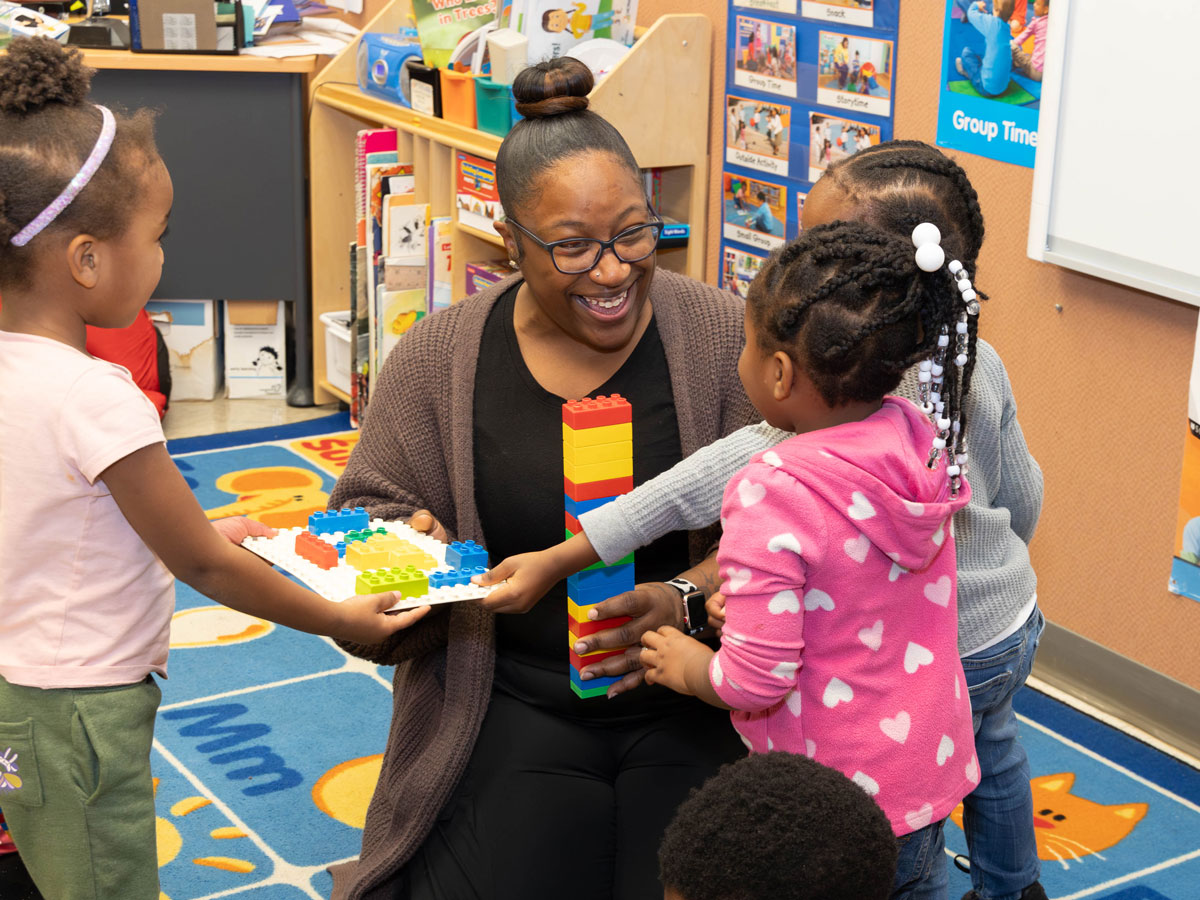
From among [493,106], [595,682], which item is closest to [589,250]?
[595,682]

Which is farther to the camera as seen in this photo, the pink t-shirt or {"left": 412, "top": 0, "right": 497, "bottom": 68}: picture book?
{"left": 412, "top": 0, "right": 497, "bottom": 68}: picture book

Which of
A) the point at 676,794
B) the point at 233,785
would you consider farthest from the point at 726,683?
the point at 233,785

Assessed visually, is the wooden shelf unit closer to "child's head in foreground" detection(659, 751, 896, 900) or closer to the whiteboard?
the whiteboard

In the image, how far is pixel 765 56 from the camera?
3.33 metres

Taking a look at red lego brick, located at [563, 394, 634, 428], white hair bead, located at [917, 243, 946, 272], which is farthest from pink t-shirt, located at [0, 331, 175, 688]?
white hair bead, located at [917, 243, 946, 272]

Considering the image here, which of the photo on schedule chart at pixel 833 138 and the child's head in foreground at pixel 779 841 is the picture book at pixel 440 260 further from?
the child's head in foreground at pixel 779 841

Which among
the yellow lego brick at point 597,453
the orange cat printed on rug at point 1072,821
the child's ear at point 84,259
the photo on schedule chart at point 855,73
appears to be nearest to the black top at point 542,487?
the yellow lego brick at point 597,453

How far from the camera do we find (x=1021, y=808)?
6.22 feet

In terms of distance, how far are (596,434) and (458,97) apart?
7.56ft

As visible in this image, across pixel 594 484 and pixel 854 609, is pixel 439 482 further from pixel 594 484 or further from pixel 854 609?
pixel 854 609

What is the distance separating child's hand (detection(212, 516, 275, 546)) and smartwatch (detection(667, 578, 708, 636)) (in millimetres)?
510

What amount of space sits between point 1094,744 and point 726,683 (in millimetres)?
1694

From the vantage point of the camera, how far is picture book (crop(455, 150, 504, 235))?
3531 millimetres

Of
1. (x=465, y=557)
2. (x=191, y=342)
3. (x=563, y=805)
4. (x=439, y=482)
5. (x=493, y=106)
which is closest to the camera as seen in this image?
(x=465, y=557)
